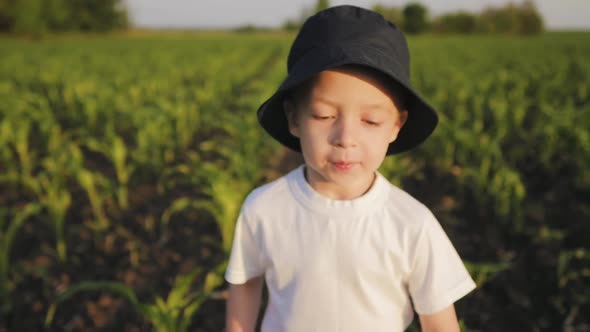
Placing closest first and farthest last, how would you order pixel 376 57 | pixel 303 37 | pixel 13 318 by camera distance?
1. pixel 376 57
2. pixel 303 37
3. pixel 13 318

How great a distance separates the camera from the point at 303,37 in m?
0.98

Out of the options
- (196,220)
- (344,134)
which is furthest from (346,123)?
(196,220)

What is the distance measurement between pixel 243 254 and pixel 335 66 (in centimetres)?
60

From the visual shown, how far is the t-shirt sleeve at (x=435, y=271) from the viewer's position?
982 millimetres

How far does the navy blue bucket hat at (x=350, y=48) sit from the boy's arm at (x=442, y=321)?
1.59 feet

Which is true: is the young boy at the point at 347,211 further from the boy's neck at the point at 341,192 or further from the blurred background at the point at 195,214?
the blurred background at the point at 195,214

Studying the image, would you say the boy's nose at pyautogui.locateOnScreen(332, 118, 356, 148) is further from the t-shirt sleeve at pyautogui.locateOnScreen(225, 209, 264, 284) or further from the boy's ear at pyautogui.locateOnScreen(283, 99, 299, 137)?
the t-shirt sleeve at pyautogui.locateOnScreen(225, 209, 264, 284)

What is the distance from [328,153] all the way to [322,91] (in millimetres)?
145

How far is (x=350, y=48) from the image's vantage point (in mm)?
884

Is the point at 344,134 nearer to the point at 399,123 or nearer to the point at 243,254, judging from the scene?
the point at 399,123

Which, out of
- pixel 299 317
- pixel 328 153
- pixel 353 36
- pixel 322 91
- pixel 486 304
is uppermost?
pixel 353 36

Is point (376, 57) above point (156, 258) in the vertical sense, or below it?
above

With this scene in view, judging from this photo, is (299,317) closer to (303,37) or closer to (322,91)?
(322,91)

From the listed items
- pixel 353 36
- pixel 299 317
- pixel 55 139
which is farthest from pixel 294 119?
pixel 55 139
